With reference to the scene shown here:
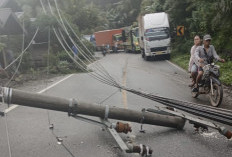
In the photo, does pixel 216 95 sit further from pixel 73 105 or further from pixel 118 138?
pixel 73 105

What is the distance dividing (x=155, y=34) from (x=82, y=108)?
23.2 meters

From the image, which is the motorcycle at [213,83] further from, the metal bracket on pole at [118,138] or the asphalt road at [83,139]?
the metal bracket on pole at [118,138]

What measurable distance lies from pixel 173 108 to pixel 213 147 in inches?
76.3

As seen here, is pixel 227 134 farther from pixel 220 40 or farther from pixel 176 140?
pixel 220 40

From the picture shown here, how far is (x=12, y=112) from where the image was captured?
32.9 feet

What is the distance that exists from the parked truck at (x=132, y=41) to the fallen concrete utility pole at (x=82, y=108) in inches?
1323

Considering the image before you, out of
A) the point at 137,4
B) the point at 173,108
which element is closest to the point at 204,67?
the point at 173,108

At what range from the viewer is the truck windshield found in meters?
28.8

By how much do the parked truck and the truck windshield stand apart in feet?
37.0

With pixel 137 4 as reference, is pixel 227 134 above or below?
below

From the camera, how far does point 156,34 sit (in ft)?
95.0

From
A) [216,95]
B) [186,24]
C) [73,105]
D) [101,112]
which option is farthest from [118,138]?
[186,24]

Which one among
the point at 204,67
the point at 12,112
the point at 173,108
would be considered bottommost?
the point at 12,112

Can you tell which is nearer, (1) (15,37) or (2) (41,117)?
(2) (41,117)
